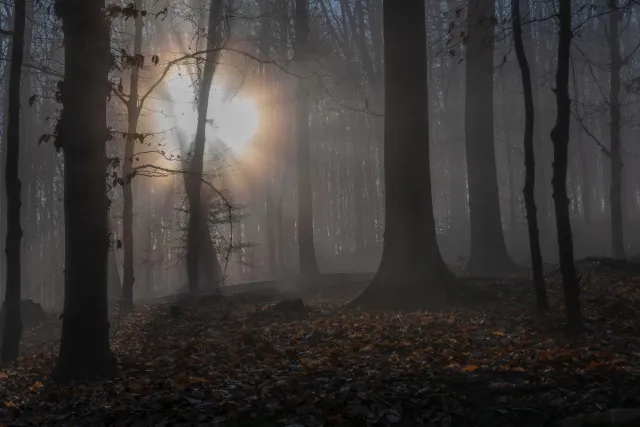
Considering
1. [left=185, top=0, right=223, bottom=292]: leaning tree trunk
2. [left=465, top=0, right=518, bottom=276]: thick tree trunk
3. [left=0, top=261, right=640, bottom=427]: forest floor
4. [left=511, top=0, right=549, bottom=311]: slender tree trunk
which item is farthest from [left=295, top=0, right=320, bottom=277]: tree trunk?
[left=511, top=0, right=549, bottom=311]: slender tree trunk

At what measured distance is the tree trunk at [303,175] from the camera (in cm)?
2365

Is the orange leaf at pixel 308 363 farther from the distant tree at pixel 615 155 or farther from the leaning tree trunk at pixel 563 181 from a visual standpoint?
the distant tree at pixel 615 155

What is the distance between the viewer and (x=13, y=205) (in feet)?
37.0

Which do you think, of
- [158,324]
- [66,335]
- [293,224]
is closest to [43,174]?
[293,224]

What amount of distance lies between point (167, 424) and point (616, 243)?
19.7 meters

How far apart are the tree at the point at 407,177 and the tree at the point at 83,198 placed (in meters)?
5.21

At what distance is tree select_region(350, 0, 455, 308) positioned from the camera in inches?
458

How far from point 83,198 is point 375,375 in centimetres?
396

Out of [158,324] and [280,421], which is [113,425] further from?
[158,324]

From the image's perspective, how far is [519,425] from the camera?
5527 millimetres

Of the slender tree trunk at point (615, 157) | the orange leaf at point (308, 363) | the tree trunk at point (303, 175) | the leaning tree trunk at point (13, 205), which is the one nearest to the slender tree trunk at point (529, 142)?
the orange leaf at point (308, 363)

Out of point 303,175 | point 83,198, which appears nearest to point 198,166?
point 303,175

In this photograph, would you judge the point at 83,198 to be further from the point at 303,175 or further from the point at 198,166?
the point at 303,175

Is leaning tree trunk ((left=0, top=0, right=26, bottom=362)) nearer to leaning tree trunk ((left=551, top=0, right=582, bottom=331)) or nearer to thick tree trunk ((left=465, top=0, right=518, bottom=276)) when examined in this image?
leaning tree trunk ((left=551, top=0, right=582, bottom=331))
